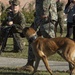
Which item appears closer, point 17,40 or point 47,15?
point 47,15

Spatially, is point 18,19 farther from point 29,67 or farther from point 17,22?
point 29,67

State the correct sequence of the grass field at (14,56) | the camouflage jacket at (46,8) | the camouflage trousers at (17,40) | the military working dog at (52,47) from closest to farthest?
the military working dog at (52,47) < the camouflage jacket at (46,8) < the grass field at (14,56) < the camouflage trousers at (17,40)

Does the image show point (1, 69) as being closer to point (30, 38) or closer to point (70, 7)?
point (30, 38)

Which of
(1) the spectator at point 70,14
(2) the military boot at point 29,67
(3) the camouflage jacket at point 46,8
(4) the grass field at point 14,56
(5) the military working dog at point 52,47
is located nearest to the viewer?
(5) the military working dog at point 52,47

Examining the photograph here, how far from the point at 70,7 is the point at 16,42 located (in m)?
2.90

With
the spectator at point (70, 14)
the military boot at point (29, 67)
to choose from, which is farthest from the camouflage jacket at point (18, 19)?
the military boot at point (29, 67)

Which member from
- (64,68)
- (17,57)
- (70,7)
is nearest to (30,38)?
(64,68)

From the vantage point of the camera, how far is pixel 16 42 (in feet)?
38.5

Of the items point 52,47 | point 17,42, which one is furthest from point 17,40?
point 52,47

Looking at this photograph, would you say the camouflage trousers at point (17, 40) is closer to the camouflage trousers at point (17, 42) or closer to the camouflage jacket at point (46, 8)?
the camouflage trousers at point (17, 42)

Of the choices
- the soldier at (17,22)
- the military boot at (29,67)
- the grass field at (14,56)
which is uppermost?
the soldier at (17,22)

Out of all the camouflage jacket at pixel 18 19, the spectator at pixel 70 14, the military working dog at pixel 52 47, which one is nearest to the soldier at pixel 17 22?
the camouflage jacket at pixel 18 19

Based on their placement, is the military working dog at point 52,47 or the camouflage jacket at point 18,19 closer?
the military working dog at point 52,47

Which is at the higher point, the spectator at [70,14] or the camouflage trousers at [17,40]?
the spectator at [70,14]
